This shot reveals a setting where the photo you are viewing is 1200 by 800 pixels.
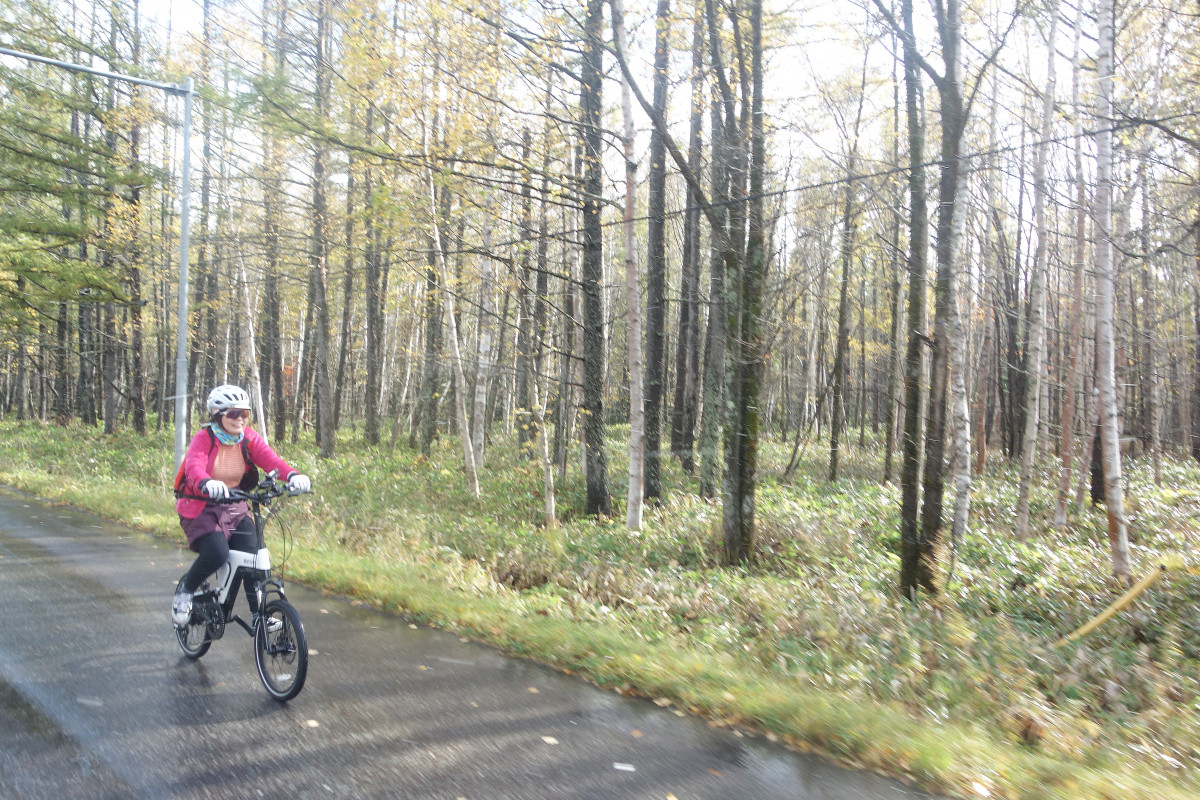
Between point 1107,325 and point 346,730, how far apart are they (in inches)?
436

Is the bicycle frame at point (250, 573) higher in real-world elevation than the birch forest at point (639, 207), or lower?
lower

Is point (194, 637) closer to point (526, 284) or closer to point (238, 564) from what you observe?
point (238, 564)

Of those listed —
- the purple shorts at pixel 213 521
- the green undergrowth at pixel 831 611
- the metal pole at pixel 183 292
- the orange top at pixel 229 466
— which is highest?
the metal pole at pixel 183 292

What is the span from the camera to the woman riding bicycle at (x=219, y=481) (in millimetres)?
5203

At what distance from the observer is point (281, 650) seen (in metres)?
4.89

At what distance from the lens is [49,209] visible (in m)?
25.8

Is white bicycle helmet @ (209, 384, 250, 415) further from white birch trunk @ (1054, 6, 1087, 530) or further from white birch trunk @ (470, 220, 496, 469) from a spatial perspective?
white birch trunk @ (1054, 6, 1087, 530)

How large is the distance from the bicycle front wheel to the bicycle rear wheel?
0.82 m

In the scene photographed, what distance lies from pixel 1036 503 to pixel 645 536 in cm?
1006

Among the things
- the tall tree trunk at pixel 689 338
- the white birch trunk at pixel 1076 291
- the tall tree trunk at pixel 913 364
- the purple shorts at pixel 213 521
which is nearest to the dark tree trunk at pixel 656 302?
the tall tree trunk at pixel 689 338

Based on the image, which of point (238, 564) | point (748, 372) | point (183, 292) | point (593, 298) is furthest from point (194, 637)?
Result: point (593, 298)

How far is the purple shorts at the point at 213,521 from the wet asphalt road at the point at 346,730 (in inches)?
40.6

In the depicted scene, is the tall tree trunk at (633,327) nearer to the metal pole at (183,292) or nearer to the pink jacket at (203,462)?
the pink jacket at (203,462)

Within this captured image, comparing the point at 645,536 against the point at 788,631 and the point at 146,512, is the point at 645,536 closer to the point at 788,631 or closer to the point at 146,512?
the point at 788,631
